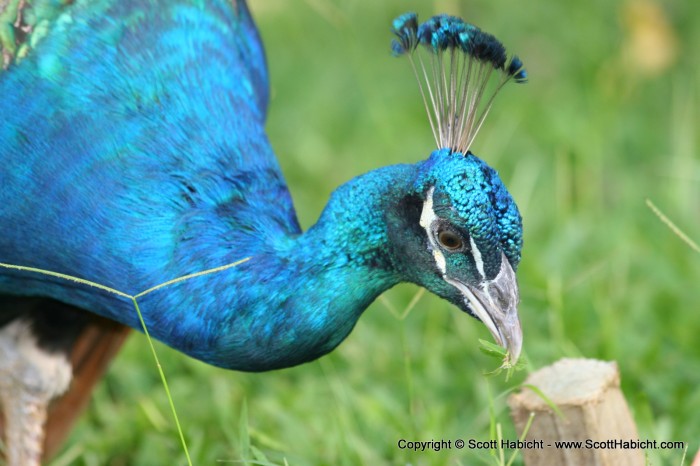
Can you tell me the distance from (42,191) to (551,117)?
8.32ft

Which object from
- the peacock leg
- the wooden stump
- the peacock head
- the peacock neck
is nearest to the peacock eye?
the peacock head

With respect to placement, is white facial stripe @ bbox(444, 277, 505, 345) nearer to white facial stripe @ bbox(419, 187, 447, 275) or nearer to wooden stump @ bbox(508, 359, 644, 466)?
white facial stripe @ bbox(419, 187, 447, 275)

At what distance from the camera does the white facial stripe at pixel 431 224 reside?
2.04 metres

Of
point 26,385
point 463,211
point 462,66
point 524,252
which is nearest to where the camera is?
point 463,211

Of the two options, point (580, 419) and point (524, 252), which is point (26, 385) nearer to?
point (580, 419)

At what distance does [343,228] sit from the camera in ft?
7.05

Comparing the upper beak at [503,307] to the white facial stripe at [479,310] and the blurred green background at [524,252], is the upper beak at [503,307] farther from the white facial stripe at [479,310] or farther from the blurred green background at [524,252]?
the blurred green background at [524,252]

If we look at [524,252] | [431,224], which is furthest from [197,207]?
[524,252]

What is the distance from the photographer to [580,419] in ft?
6.74

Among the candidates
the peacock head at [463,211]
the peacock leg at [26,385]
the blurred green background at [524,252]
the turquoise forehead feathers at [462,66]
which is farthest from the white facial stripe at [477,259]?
the peacock leg at [26,385]

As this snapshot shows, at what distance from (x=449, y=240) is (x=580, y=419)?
0.40 metres

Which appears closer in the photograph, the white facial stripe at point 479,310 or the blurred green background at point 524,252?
the white facial stripe at point 479,310

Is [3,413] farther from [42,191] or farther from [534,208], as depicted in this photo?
[534,208]

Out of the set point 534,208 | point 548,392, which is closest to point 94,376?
point 548,392
